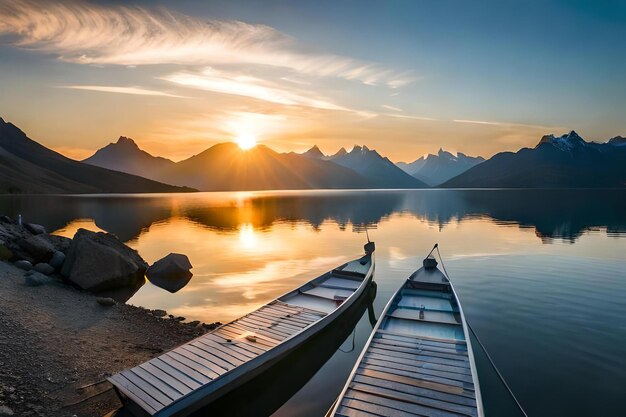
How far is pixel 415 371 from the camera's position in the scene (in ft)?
43.2

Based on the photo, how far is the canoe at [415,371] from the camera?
1120 cm

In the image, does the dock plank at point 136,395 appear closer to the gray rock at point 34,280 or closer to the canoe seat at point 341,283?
the canoe seat at point 341,283

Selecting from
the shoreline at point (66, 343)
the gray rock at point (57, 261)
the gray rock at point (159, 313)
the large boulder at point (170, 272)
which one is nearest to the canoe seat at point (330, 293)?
the shoreline at point (66, 343)

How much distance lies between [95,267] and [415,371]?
84.3ft

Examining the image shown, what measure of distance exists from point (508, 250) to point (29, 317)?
46.0m

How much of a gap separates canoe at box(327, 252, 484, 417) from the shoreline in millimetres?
8614

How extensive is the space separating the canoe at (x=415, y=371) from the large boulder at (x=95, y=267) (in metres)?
22.1

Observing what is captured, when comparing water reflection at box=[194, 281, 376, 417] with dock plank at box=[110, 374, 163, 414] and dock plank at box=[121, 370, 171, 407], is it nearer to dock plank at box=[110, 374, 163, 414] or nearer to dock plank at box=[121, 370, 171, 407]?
dock plank at box=[121, 370, 171, 407]

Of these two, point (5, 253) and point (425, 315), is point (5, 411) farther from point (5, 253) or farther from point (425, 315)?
point (5, 253)

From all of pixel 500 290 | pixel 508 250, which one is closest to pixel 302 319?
pixel 500 290

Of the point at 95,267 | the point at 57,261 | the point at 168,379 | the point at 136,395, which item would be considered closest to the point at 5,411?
the point at 136,395

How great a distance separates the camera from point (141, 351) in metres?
17.3

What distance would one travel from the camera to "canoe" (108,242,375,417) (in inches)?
468

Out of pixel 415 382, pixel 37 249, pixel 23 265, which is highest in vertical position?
pixel 37 249
